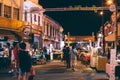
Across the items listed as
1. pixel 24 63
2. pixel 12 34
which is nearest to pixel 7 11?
pixel 12 34

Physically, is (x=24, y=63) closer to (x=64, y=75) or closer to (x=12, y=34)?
(x=64, y=75)

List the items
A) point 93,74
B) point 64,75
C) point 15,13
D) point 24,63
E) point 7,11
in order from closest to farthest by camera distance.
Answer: point 24,63 → point 64,75 → point 93,74 → point 7,11 → point 15,13

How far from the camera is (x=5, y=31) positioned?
2912cm

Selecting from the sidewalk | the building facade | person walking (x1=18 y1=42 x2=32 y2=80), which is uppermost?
the building facade

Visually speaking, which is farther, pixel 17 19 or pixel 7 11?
pixel 17 19

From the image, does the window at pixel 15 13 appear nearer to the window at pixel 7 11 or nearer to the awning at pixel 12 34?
the window at pixel 7 11

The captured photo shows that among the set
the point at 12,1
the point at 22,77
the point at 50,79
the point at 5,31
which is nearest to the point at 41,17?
the point at 12,1

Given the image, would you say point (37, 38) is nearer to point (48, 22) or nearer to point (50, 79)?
point (48, 22)

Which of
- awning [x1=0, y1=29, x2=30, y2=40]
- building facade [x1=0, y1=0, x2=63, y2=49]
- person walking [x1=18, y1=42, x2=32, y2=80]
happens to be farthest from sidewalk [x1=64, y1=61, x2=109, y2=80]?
person walking [x1=18, y1=42, x2=32, y2=80]

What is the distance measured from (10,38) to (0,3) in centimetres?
372

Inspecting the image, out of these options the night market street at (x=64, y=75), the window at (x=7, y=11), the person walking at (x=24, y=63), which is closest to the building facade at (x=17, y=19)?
the window at (x=7, y=11)

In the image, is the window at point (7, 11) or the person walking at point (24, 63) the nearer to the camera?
the person walking at point (24, 63)

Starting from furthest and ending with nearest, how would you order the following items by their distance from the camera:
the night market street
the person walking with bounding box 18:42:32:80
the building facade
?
the building facade
the night market street
the person walking with bounding box 18:42:32:80

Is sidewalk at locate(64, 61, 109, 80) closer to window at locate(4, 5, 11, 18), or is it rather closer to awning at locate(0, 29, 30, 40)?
awning at locate(0, 29, 30, 40)
